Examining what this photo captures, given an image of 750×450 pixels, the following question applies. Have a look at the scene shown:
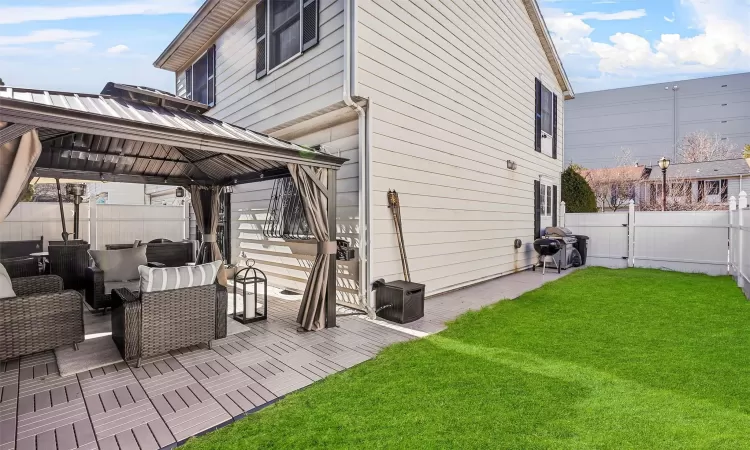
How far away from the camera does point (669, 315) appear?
5.10 meters

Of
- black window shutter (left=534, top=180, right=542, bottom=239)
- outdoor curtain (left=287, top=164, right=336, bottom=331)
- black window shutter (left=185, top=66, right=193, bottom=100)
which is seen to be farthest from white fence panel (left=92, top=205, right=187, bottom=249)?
black window shutter (left=534, top=180, right=542, bottom=239)

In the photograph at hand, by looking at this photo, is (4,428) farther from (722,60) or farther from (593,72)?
(593,72)

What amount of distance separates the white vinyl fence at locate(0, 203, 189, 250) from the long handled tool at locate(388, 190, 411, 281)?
7496 millimetres

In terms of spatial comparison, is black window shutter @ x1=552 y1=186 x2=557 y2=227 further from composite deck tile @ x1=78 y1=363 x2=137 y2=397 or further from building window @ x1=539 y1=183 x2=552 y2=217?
composite deck tile @ x1=78 y1=363 x2=137 y2=397

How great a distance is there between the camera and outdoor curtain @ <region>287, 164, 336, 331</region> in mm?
4426

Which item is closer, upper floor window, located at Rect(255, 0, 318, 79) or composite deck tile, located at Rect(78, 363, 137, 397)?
composite deck tile, located at Rect(78, 363, 137, 397)

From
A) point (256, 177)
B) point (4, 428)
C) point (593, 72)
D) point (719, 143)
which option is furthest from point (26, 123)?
point (593, 72)

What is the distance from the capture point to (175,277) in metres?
3.57

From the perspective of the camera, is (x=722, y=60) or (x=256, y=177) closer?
(x=256, y=177)

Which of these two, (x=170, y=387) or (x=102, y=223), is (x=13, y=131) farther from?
(x=102, y=223)

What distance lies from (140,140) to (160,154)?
2.66 meters

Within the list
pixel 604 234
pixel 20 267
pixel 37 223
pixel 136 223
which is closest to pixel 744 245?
pixel 604 234

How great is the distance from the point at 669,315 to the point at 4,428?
22.4 ft

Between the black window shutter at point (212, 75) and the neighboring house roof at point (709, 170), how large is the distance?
20.9m
